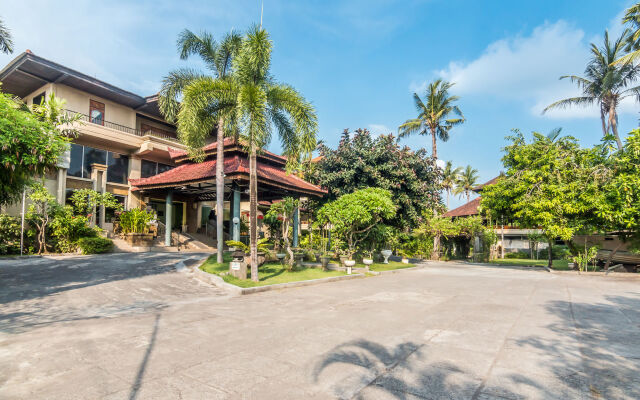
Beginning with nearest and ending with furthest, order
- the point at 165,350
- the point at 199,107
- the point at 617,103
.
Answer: the point at 165,350
the point at 199,107
the point at 617,103

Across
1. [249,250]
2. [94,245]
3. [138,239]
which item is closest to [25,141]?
[249,250]

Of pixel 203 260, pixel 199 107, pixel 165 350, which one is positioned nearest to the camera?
pixel 165 350

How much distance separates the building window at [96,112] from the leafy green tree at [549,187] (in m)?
Result: 26.6

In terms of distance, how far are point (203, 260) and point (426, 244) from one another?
66.0 ft

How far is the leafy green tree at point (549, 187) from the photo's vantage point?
17.0 m

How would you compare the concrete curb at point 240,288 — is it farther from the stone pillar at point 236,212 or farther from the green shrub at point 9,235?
the green shrub at point 9,235

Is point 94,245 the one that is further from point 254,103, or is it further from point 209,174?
point 254,103

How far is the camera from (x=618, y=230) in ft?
57.1

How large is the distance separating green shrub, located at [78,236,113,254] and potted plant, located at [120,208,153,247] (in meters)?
1.66

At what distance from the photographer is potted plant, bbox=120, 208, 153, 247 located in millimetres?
20516

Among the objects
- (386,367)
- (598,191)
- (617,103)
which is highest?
(617,103)

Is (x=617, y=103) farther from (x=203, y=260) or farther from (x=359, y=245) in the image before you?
(x=203, y=260)

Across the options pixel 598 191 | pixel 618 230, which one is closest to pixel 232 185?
pixel 598 191

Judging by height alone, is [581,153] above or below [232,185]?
above
